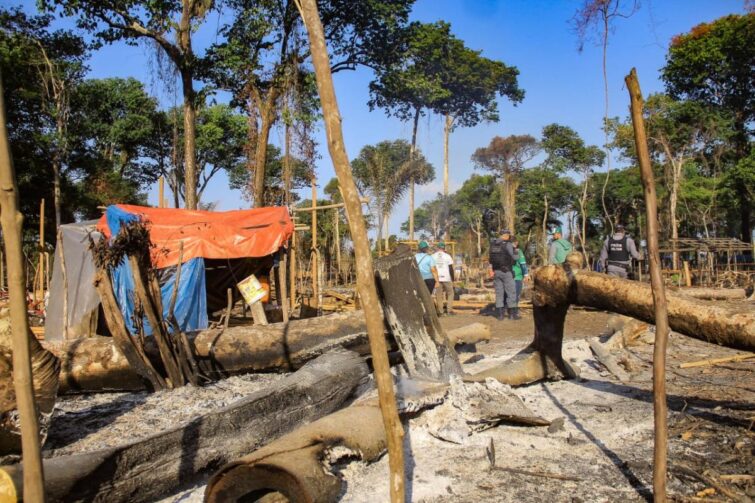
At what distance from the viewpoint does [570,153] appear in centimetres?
3644

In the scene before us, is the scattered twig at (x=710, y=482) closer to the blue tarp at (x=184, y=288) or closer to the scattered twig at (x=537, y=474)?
the scattered twig at (x=537, y=474)

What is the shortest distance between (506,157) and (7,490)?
1636 inches

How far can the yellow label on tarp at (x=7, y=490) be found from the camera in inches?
91.3

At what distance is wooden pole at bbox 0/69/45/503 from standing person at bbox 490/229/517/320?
10.0 metres

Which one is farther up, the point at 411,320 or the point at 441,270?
the point at 441,270

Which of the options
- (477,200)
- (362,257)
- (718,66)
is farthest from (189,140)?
(477,200)

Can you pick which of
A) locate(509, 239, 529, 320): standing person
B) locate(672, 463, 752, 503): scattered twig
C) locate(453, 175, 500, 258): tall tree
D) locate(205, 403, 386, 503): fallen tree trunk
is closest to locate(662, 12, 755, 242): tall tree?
locate(453, 175, 500, 258): tall tree

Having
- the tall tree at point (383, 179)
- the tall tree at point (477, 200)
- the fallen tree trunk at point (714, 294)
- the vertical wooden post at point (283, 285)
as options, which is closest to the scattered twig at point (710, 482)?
the vertical wooden post at point (283, 285)

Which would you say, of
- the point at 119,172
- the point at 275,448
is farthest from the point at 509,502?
the point at 119,172

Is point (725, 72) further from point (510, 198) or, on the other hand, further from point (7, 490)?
point (7, 490)

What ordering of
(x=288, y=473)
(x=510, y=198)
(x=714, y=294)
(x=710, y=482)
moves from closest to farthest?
(x=288, y=473)
(x=710, y=482)
(x=714, y=294)
(x=510, y=198)

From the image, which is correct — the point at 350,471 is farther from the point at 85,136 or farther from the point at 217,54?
the point at 85,136

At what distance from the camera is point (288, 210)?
10.5m

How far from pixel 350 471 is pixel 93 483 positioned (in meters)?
1.44
